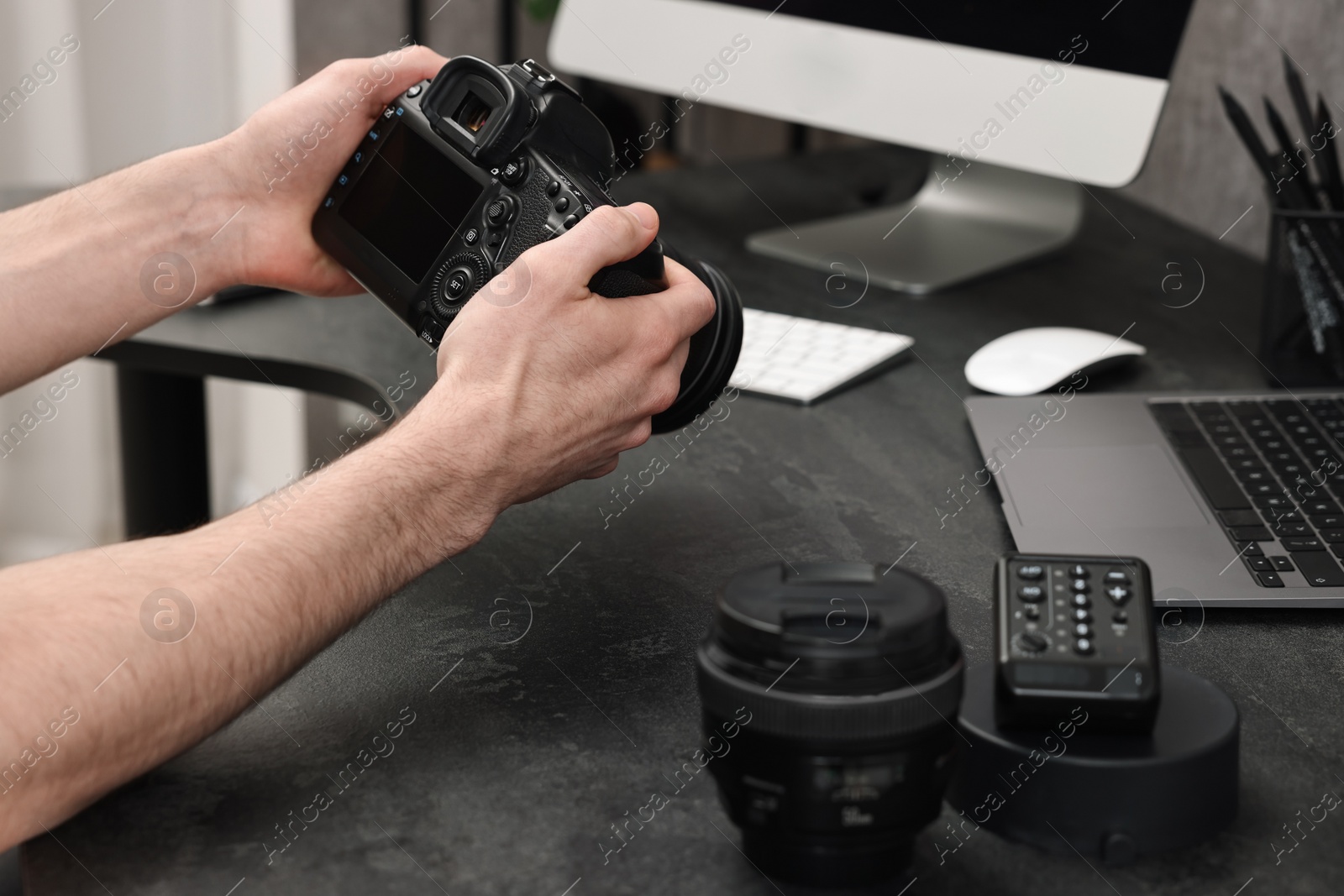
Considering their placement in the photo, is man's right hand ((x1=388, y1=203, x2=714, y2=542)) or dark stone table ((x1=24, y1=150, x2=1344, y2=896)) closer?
dark stone table ((x1=24, y1=150, x2=1344, y2=896))

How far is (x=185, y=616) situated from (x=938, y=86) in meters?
0.73

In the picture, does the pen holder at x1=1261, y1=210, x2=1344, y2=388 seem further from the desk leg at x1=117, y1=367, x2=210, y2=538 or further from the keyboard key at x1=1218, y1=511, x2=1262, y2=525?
the desk leg at x1=117, y1=367, x2=210, y2=538

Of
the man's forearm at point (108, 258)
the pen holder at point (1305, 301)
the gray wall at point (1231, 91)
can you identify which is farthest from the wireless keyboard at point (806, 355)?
the gray wall at point (1231, 91)

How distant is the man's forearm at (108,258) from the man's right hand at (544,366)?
0.28 m

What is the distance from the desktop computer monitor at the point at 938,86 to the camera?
2.87 feet

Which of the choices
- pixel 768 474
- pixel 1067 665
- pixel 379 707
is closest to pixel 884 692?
pixel 1067 665

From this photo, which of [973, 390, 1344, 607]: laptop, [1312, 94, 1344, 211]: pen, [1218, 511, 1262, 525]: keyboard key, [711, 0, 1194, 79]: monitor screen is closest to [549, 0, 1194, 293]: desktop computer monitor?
[711, 0, 1194, 79]: monitor screen

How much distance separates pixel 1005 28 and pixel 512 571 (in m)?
0.60

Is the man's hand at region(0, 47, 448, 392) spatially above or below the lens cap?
below

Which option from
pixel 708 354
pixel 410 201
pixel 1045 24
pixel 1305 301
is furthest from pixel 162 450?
pixel 1305 301

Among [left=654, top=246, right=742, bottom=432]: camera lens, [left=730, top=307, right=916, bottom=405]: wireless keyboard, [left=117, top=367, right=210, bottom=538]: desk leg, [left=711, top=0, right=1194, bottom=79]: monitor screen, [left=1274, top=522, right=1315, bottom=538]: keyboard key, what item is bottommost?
[left=117, top=367, right=210, bottom=538]: desk leg

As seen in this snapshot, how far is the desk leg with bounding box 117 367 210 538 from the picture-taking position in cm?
112

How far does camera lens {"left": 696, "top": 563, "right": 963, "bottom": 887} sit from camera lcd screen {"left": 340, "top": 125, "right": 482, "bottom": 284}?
321 millimetres

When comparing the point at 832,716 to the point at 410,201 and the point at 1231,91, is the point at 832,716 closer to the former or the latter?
the point at 410,201
